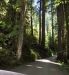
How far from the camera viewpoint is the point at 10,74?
13.8 feet

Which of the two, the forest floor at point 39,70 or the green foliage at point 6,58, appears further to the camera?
the green foliage at point 6,58

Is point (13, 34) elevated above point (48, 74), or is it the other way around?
point (13, 34)

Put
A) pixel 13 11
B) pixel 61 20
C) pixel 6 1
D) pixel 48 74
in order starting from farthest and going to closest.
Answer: pixel 61 20
pixel 13 11
pixel 6 1
pixel 48 74

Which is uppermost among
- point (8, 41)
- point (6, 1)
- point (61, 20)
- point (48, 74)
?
point (6, 1)

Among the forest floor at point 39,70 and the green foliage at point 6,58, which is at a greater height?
the green foliage at point 6,58

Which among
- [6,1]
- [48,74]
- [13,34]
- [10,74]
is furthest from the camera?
[6,1]

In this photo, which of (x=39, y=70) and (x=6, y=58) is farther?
(x=6, y=58)

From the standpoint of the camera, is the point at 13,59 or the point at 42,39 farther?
the point at 42,39

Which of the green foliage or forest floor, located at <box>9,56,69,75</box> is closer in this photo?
forest floor, located at <box>9,56,69,75</box>

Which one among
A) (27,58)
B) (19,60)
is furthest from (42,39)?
(19,60)

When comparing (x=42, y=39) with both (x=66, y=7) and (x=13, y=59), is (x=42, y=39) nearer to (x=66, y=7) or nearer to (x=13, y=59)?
(x=66, y=7)

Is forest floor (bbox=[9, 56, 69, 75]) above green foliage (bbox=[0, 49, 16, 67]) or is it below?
below

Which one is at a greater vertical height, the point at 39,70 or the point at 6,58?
the point at 6,58

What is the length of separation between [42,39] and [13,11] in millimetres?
16230
